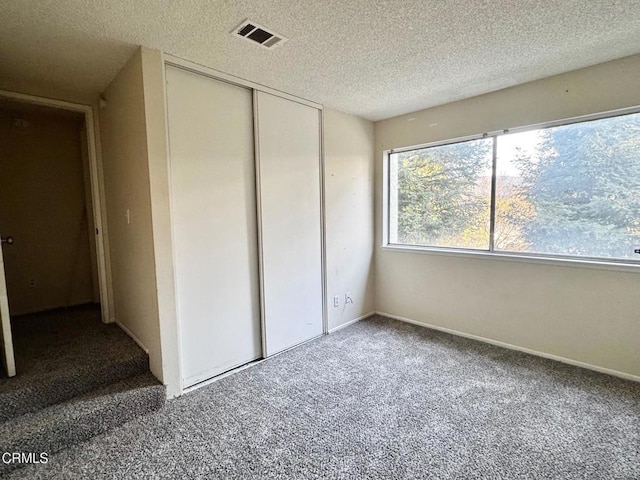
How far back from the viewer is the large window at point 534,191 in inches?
93.8

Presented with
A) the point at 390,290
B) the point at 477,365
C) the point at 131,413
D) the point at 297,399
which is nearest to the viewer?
the point at 131,413

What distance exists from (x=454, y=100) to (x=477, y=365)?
8.46 feet

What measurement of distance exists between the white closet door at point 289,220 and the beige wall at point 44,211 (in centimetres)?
236

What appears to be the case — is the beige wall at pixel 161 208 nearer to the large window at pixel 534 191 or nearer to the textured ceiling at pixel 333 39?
the textured ceiling at pixel 333 39

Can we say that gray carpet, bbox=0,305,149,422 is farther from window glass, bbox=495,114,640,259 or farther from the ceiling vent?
window glass, bbox=495,114,640,259

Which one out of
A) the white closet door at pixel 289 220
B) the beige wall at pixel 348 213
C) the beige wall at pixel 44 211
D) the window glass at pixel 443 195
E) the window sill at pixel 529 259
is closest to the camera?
the window sill at pixel 529 259

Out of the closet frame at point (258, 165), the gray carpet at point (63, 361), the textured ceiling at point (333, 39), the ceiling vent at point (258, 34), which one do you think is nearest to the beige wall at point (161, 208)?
the closet frame at point (258, 165)

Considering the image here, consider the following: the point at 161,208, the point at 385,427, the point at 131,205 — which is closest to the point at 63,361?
the point at 131,205

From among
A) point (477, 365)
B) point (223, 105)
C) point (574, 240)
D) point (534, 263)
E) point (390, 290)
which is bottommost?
point (477, 365)

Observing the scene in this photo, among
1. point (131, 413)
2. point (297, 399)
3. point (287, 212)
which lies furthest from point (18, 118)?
point (297, 399)

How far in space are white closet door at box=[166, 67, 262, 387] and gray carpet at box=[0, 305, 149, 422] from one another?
497mm

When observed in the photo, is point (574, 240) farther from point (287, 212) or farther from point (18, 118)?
point (18, 118)

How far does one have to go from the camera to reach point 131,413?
6.55 ft

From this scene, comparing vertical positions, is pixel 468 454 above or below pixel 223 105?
below
